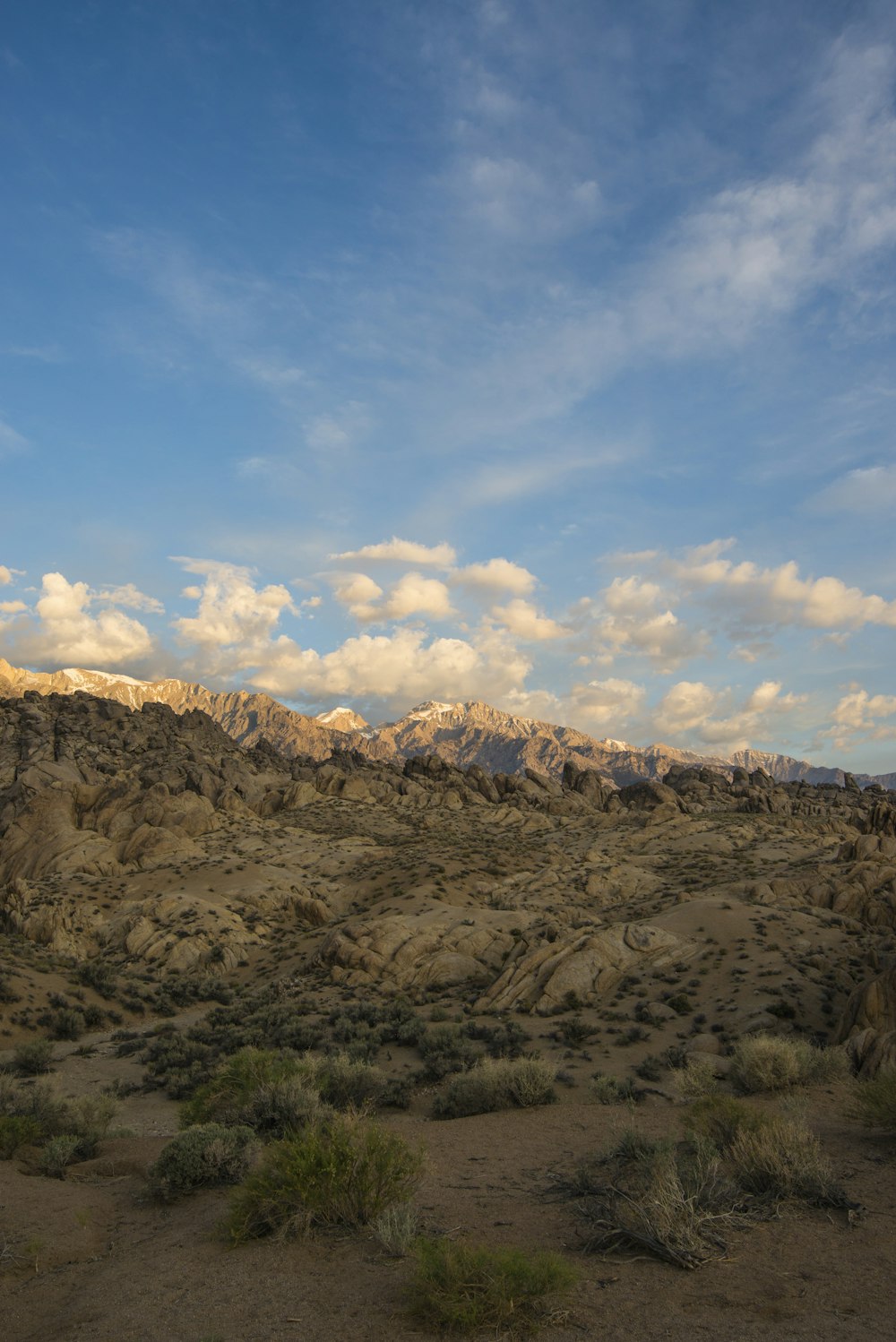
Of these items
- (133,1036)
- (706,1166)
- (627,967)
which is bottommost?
→ (133,1036)

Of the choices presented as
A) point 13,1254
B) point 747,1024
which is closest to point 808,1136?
point 13,1254

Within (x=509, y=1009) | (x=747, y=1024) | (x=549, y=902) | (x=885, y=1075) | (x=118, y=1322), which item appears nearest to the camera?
(x=118, y=1322)

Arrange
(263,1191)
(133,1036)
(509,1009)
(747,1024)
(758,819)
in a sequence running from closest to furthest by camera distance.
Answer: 1. (263,1191)
2. (747,1024)
3. (509,1009)
4. (133,1036)
5. (758,819)

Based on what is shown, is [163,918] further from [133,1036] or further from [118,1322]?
[118,1322]

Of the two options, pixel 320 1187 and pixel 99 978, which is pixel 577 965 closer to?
pixel 320 1187

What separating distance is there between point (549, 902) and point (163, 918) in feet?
81.3

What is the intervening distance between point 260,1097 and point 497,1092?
5.80 meters

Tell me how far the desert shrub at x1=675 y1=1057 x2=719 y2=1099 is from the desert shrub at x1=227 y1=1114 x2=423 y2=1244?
8.74m

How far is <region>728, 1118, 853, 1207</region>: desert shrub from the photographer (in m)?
9.34

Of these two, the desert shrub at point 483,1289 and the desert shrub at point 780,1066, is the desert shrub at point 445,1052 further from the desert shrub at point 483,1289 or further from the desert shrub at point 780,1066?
the desert shrub at point 483,1289

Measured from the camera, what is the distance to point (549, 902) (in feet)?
150

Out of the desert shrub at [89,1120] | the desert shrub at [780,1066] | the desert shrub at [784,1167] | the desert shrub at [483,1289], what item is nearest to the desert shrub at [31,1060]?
the desert shrub at [89,1120]

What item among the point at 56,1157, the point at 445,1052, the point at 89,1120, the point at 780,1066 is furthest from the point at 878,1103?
the point at 89,1120

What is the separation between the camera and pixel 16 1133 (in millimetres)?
14711
